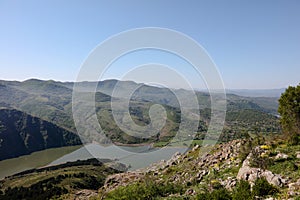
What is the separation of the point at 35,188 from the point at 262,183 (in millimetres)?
71759

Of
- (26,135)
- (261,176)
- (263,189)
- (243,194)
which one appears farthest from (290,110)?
(26,135)

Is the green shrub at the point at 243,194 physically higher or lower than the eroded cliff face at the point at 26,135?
higher

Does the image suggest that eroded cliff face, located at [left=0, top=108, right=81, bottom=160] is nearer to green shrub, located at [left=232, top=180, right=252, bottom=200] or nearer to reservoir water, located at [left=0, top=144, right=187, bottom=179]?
reservoir water, located at [left=0, top=144, right=187, bottom=179]

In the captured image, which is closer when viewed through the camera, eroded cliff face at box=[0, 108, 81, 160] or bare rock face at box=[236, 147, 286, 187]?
bare rock face at box=[236, 147, 286, 187]

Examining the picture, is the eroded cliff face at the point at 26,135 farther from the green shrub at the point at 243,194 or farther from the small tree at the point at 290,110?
the green shrub at the point at 243,194

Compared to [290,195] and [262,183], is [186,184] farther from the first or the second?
[290,195]

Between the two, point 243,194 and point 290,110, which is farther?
point 290,110

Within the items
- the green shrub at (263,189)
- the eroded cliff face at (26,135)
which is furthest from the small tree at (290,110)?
the eroded cliff face at (26,135)

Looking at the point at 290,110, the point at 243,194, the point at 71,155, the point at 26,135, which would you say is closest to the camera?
the point at 243,194

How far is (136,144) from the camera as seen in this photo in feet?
499

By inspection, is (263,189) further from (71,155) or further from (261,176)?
(71,155)

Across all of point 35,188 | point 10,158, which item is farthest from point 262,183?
point 10,158

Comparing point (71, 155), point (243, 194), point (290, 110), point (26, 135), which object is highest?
point (290, 110)

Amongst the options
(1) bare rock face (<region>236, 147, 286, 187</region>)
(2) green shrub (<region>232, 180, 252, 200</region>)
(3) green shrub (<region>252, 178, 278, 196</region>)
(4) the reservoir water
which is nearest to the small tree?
(1) bare rock face (<region>236, 147, 286, 187</region>)
